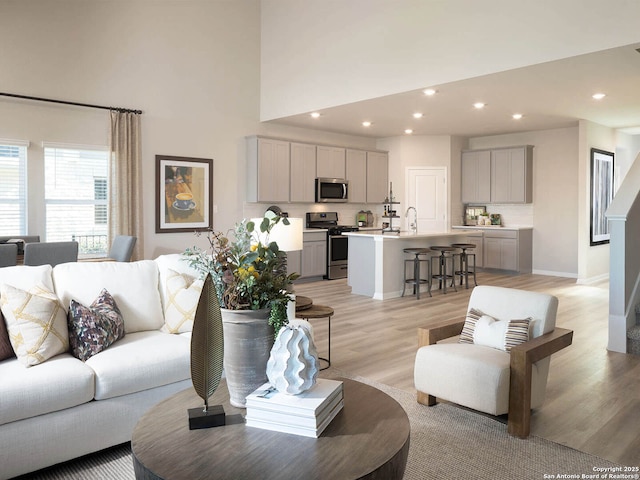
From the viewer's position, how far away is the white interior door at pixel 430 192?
9906 mm

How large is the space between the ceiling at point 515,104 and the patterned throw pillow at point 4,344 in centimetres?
503

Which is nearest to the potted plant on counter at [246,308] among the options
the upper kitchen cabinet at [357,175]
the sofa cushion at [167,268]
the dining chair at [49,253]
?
the sofa cushion at [167,268]

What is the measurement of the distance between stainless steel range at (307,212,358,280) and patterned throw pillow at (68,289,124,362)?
19.7 feet

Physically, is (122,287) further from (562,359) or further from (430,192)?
(430,192)

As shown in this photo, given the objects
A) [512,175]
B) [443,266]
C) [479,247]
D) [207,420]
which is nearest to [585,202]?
[512,175]

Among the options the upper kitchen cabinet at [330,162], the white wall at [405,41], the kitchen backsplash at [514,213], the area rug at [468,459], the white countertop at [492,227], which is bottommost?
the area rug at [468,459]

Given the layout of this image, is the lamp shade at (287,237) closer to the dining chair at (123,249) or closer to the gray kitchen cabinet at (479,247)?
the dining chair at (123,249)

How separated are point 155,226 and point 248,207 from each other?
164 centimetres

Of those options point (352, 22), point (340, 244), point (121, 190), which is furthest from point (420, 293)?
point (121, 190)

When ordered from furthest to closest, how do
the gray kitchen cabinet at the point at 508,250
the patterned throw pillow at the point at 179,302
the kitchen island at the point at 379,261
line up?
the gray kitchen cabinet at the point at 508,250 < the kitchen island at the point at 379,261 < the patterned throw pillow at the point at 179,302

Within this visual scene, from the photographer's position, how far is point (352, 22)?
22.5 ft

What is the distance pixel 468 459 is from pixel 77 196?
5784 mm

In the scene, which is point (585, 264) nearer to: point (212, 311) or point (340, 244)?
point (340, 244)

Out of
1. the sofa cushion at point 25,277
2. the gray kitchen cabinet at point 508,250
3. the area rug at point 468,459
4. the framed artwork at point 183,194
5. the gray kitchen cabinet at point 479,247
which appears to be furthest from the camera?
the gray kitchen cabinet at point 479,247
